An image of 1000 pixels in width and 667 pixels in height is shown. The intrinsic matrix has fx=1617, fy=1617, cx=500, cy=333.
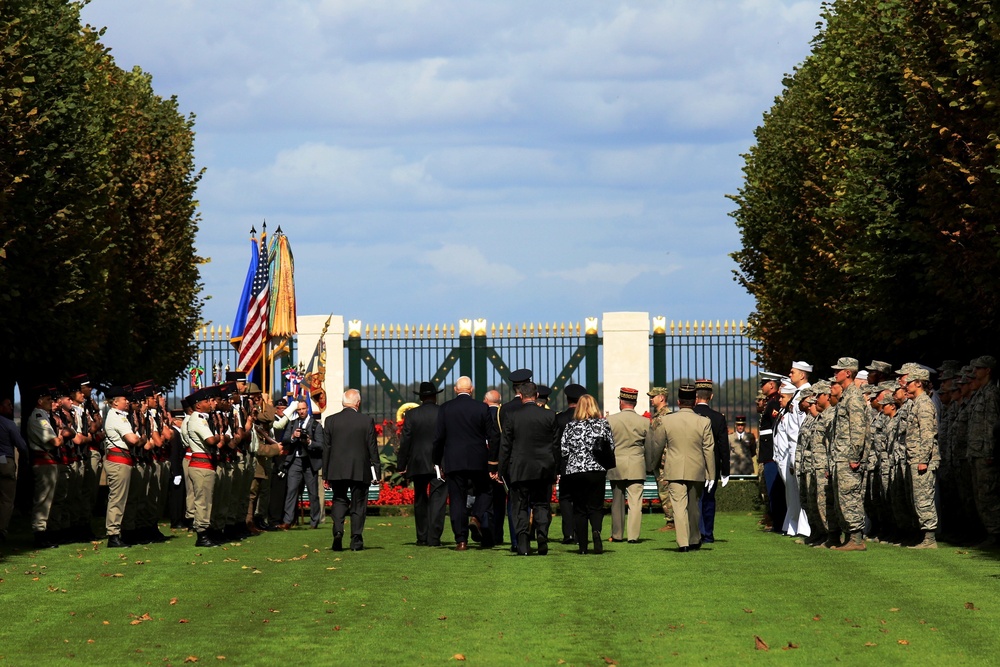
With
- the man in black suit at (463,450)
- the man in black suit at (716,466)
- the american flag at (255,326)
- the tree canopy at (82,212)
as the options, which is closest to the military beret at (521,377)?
the man in black suit at (463,450)

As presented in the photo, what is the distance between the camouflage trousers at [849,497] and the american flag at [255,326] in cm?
1212

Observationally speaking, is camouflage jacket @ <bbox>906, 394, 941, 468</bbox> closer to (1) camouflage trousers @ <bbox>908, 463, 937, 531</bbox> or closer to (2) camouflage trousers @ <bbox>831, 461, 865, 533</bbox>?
(1) camouflage trousers @ <bbox>908, 463, 937, 531</bbox>

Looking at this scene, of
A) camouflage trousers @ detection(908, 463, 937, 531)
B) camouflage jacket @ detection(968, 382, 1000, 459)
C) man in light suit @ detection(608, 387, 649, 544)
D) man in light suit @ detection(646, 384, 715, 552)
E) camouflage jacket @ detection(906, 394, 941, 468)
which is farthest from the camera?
man in light suit @ detection(608, 387, 649, 544)

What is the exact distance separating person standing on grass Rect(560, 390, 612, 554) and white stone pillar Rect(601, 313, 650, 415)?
2081 cm

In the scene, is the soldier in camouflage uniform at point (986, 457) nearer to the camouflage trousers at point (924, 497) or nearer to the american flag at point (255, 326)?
the camouflage trousers at point (924, 497)

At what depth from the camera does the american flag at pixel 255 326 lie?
26.7 metres

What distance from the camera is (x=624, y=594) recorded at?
12938mm

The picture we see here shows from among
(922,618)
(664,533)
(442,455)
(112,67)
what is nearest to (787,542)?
(664,533)

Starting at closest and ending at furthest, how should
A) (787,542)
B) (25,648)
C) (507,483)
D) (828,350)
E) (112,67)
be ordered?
(25,648), (507,483), (787,542), (828,350), (112,67)

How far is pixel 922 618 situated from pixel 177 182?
2397 centimetres

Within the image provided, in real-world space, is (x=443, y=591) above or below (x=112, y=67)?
below

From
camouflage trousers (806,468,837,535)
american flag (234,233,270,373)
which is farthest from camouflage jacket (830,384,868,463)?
american flag (234,233,270,373)

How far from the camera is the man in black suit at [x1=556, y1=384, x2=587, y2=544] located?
58.4ft

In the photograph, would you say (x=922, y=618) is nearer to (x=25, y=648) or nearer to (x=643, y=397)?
(x=25, y=648)
